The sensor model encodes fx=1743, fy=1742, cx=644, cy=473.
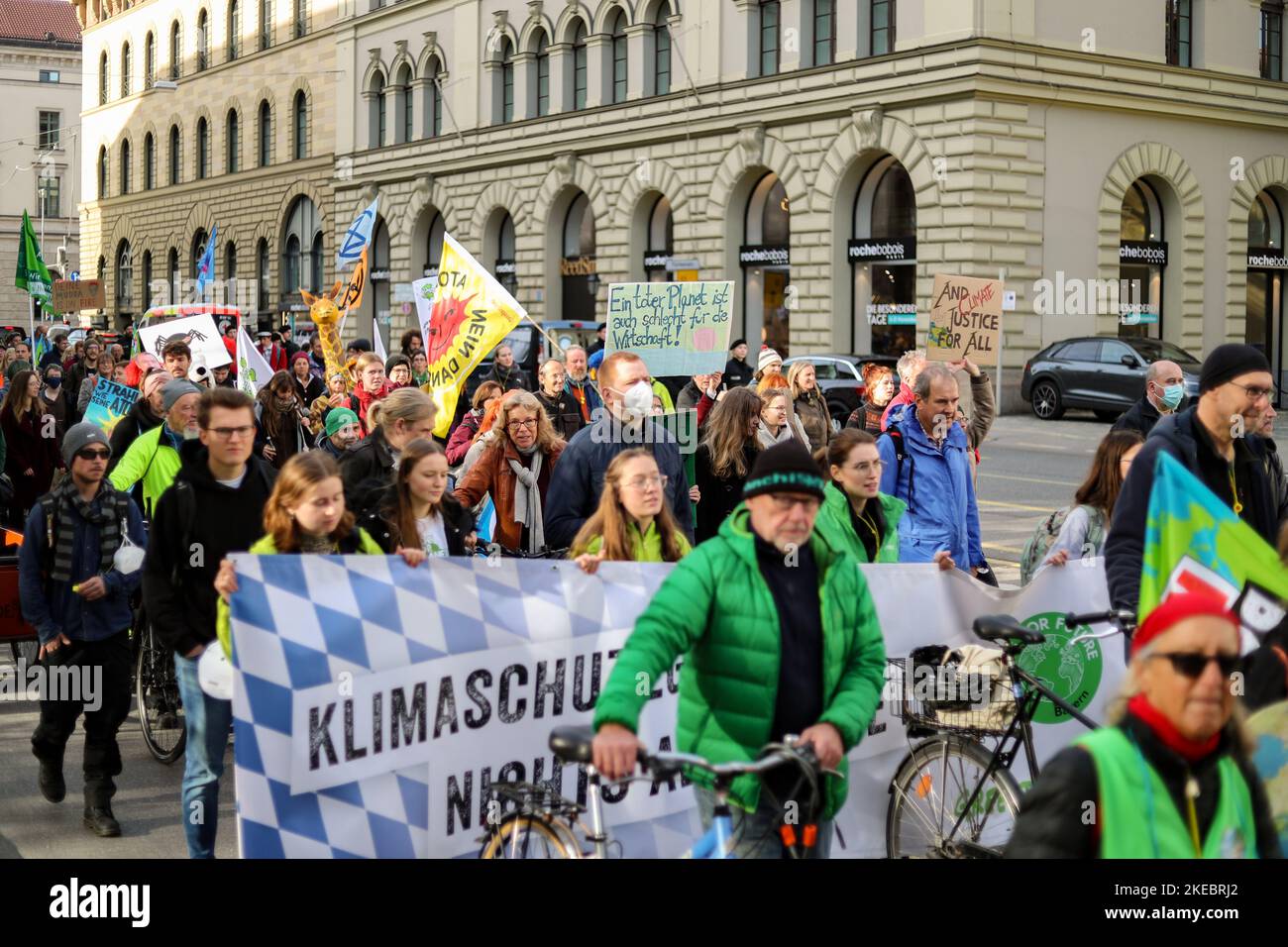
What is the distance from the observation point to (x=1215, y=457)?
5871 mm

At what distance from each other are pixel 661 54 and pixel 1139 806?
37.6 m

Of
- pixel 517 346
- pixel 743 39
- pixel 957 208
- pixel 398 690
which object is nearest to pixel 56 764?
pixel 398 690

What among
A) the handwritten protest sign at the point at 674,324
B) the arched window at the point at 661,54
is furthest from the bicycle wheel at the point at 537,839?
the arched window at the point at 661,54

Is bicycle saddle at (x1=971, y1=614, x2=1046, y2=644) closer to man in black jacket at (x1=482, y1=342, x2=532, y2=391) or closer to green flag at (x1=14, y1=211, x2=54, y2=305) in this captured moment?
man in black jacket at (x1=482, y1=342, x2=532, y2=391)

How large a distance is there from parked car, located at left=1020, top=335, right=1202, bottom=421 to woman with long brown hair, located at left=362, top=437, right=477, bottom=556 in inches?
895

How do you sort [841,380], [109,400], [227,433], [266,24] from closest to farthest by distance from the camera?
[227,433] < [109,400] < [841,380] < [266,24]

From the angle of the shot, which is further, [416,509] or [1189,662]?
[416,509]

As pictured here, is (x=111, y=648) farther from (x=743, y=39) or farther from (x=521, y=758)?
(x=743, y=39)

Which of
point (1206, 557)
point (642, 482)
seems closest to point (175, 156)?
point (642, 482)

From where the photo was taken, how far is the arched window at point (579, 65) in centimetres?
4241

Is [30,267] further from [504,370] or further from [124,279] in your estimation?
[124,279]

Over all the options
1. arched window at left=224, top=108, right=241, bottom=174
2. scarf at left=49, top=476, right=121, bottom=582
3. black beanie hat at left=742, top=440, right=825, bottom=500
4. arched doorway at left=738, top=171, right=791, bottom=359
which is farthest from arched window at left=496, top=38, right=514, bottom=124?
black beanie hat at left=742, top=440, right=825, bottom=500

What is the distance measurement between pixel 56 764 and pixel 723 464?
3.88m

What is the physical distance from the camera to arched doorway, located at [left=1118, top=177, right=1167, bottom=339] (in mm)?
33250
